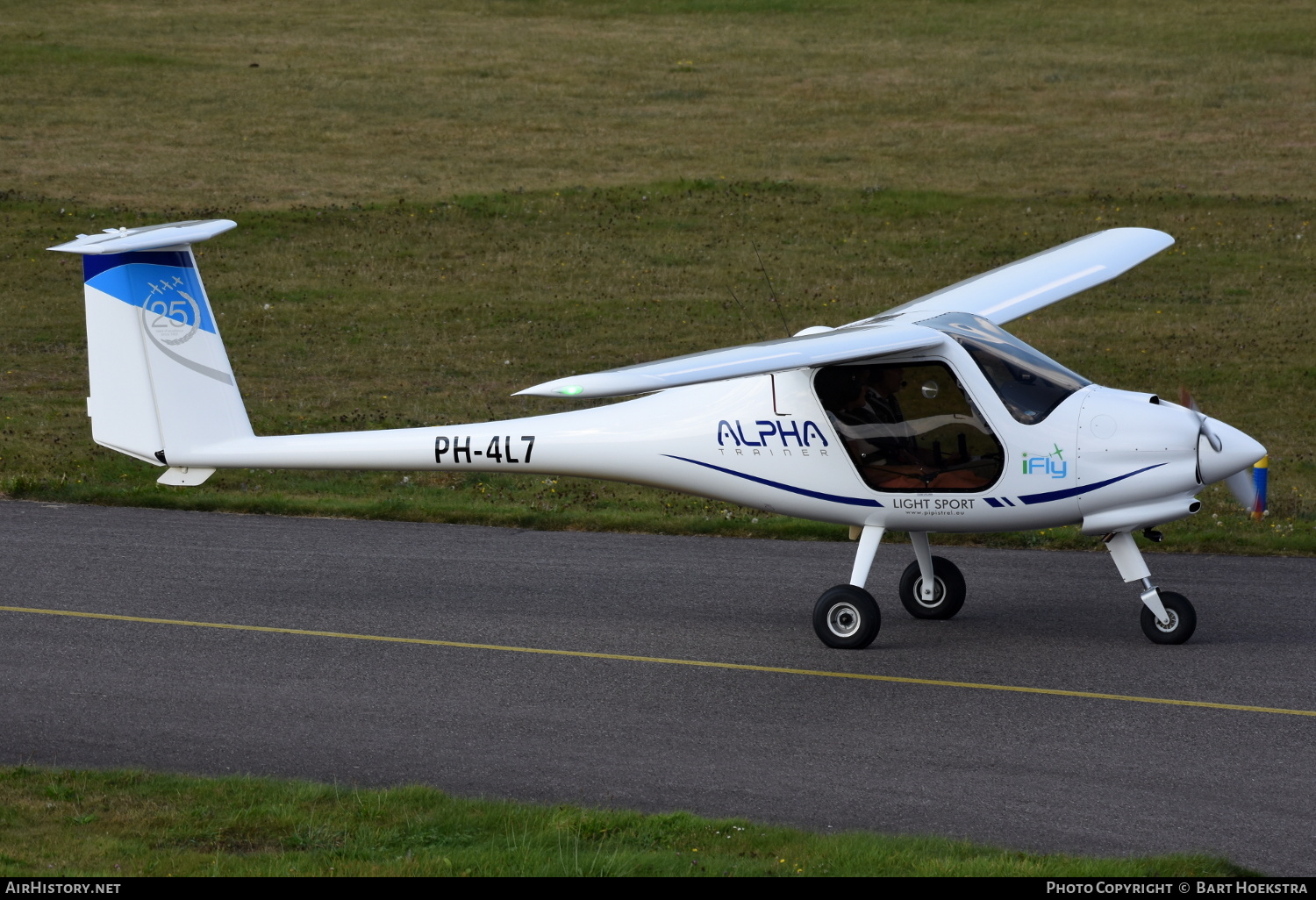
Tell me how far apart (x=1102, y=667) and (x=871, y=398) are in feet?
A: 8.64

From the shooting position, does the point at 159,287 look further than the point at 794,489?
Yes

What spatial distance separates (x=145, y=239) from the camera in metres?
11.8

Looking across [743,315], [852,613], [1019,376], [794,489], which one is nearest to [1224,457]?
[1019,376]

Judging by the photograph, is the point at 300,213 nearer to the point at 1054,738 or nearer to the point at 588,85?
the point at 588,85

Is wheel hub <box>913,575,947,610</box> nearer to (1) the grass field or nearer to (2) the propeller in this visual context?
(2) the propeller

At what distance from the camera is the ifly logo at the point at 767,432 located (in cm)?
1170

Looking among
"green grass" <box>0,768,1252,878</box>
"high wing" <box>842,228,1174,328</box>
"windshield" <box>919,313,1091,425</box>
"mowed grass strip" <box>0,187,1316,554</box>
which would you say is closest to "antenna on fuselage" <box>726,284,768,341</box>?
"mowed grass strip" <box>0,187,1316,554</box>

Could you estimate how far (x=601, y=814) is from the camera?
8.23 m

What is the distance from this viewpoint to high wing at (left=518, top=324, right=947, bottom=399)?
31.3ft

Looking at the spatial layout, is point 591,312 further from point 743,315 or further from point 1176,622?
point 1176,622

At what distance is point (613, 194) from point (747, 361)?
25.8 metres

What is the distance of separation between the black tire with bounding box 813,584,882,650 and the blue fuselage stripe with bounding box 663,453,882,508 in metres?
0.66

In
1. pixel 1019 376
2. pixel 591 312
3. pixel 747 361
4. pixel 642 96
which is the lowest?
pixel 591 312
